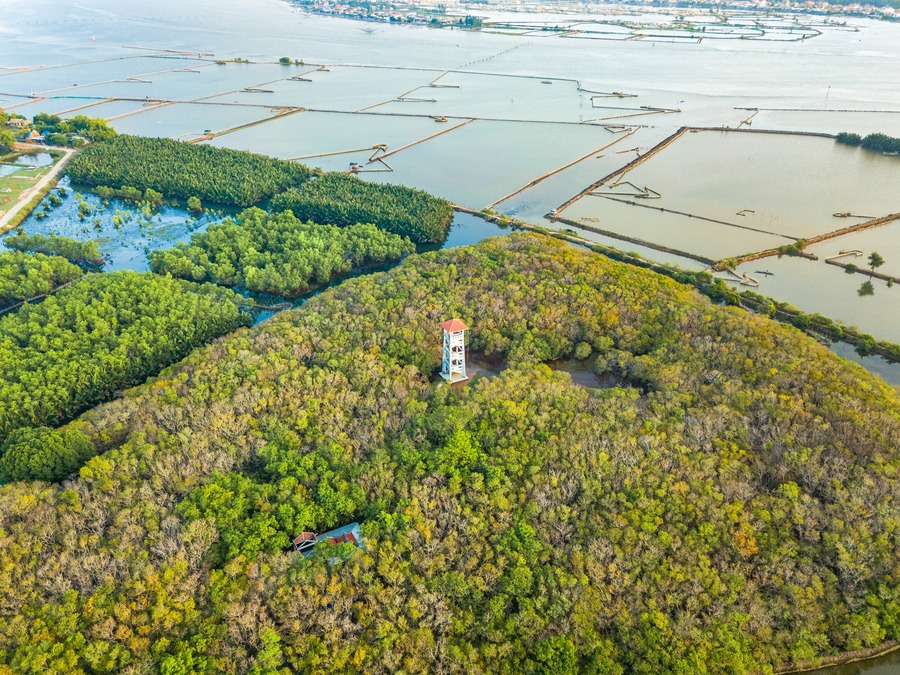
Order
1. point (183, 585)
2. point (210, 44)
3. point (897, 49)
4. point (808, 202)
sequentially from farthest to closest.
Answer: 1. point (210, 44)
2. point (897, 49)
3. point (808, 202)
4. point (183, 585)

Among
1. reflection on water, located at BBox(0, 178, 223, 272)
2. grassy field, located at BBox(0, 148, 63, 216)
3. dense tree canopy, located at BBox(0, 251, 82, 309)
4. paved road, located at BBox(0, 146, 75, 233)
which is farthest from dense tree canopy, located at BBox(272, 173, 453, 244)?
grassy field, located at BBox(0, 148, 63, 216)

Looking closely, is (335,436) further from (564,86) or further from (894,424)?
(564,86)

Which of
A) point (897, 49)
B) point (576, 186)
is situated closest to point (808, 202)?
point (576, 186)

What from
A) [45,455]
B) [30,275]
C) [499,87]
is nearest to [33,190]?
[30,275]

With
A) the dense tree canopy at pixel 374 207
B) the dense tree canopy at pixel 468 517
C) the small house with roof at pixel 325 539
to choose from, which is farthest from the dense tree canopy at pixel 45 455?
the dense tree canopy at pixel 374 207

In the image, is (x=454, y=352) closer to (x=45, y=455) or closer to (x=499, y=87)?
(x=45, y=455)

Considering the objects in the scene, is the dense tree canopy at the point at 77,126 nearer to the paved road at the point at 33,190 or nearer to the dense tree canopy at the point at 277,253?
the paved road at the point at 33,190

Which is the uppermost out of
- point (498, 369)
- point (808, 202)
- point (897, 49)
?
point (897, 49)

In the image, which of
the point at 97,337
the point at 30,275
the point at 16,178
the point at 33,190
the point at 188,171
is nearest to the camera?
the point at 97,337
